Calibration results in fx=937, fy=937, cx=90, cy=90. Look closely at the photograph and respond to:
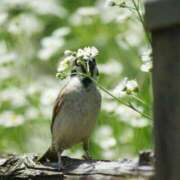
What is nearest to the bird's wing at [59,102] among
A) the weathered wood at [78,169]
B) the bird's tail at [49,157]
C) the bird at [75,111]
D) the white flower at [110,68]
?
A: the bird at [75,111]

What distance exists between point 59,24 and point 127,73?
1.17 m

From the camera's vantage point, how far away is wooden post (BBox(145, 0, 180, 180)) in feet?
6.94

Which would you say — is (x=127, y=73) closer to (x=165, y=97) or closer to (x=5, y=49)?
(x=5, y=49)

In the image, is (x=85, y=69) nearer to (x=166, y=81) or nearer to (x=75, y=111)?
(x=75, y=111)

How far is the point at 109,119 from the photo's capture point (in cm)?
470

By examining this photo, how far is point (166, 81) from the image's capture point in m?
2.15

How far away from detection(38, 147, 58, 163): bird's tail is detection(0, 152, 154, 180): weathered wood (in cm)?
3

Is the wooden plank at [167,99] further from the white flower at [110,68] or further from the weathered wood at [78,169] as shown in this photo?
the white flower at [110,68]

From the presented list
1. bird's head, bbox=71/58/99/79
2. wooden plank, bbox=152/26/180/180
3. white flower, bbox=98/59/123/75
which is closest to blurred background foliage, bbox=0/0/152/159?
white flower, bbox=98/59/123/75

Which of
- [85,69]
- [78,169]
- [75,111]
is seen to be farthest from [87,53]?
[75,111]

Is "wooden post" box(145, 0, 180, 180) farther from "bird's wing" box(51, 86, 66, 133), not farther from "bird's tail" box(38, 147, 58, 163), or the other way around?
"bird's wing" box(51, 86, 66, 133)

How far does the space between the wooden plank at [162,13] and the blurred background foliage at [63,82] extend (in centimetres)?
203

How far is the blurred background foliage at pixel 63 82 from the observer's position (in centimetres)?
456

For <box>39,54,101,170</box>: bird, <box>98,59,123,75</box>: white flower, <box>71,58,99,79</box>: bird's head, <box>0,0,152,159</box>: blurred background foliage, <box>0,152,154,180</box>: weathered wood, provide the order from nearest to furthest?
<box>0,152,154,180</box>: weathered wood, <box>71,58,99,79</box>: bird's head, <box>39,54,101,170</box>: bird, <box>0,0,152,159</box>: blurred background foliage, <box>98,59,123,75</box>: white flower
